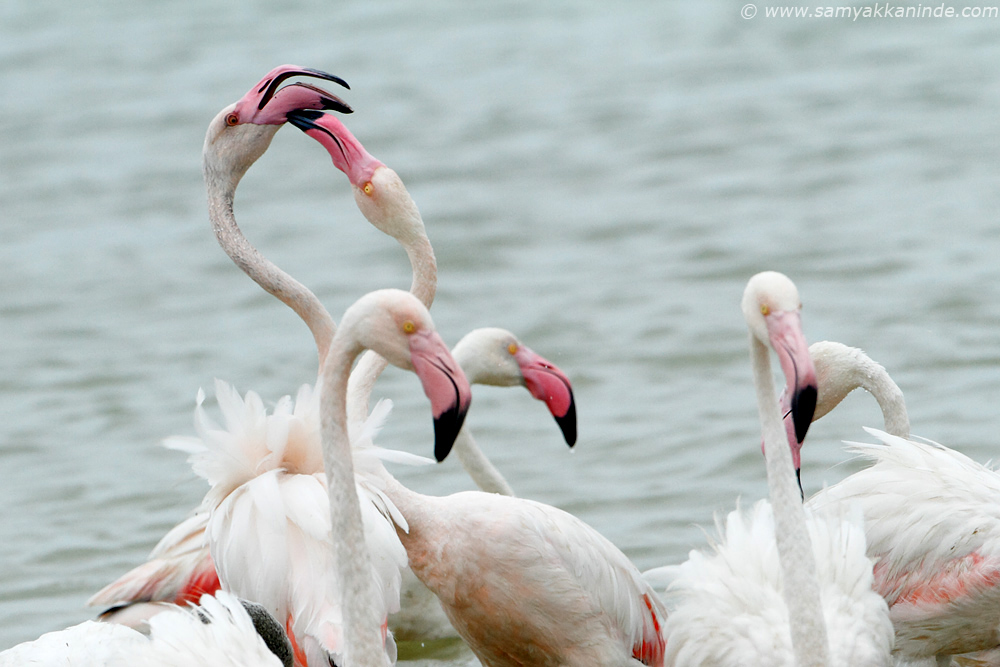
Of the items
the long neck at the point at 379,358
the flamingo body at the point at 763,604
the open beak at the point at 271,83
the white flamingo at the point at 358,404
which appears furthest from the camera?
the open beak at the point at 271,83

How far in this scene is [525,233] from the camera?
40.3 feet

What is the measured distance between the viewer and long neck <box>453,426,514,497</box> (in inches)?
236

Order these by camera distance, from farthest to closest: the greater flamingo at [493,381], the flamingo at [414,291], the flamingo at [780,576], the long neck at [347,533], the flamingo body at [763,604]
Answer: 1. the greater flamingo at [493,381]
2. the flamingo at [414,291]
3. the flamingo body at [763,604]
4. the flamingo at [780,576]
5. the long neck at [347,533]

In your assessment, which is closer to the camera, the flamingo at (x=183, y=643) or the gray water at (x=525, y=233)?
the flamingo at (x=183, y=643)

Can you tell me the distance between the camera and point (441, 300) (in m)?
10.9

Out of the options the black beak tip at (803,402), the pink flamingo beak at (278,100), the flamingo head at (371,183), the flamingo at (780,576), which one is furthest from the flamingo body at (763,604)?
the pink flamingo beak at (278,100)

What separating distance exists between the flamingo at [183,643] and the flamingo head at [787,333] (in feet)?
5.39

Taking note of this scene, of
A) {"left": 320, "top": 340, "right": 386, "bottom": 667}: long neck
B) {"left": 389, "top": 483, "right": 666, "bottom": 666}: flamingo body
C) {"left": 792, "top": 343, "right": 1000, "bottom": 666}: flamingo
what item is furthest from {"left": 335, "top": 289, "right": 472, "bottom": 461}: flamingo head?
{"left": 792, "top": 343, "right": 1000, "bottom": 666}: flamingo

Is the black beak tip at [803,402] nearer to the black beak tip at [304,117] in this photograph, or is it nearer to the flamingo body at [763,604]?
the flamingo body at [763,604]

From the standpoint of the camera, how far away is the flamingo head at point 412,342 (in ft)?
12.1

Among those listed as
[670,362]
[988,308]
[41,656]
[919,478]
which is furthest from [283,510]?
[988,308]

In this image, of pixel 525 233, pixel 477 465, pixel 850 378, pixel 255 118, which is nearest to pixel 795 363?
pixel 850 378

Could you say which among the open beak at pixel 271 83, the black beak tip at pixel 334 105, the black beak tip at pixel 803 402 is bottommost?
the black beak tip at pixel 803 402

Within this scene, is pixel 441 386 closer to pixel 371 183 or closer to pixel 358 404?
pixel 358 404
